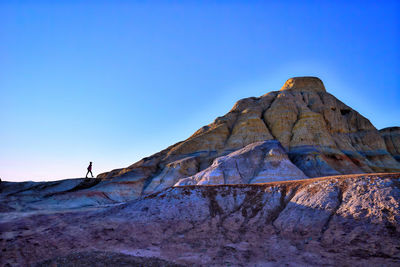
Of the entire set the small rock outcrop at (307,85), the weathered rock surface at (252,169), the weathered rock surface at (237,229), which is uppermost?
the small rock outcrop at (307,85)

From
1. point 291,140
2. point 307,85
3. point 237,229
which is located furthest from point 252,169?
point 307,85

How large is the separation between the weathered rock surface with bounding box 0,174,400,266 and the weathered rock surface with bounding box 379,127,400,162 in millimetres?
39453

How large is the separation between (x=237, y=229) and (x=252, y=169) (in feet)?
49.7

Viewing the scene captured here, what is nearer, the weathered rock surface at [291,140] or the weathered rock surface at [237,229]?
the weathered rock surface at [237,229]

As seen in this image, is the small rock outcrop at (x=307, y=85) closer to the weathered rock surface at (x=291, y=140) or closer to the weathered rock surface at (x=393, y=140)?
the weathered rock surface at (x=291, y=140)

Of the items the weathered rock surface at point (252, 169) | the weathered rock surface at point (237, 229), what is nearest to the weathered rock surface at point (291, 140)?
the weathered rock surface at point (252, 169)

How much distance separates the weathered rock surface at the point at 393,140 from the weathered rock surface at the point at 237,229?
39453 mm

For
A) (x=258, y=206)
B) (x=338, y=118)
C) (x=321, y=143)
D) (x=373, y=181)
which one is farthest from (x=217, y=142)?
(x=373, y=181)

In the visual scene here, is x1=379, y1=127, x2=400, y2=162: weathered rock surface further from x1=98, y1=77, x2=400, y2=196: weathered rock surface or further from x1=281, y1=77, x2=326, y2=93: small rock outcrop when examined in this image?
x1=281, y1=77, x2=326, y2=93: small rock outcrop

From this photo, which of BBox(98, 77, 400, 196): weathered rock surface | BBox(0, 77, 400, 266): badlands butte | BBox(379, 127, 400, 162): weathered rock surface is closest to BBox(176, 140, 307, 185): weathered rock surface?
BBox(0, 77, 400, 266): badlands butte

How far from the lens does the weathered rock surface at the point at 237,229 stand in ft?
30.4

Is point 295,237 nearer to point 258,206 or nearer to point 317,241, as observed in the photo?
point 317,241

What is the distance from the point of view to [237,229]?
12422 mm

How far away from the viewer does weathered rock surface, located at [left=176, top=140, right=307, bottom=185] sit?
25.7m
